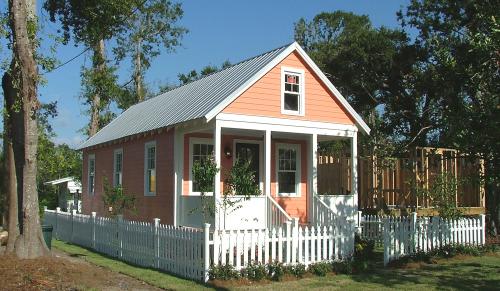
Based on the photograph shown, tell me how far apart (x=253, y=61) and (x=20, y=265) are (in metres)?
9.16

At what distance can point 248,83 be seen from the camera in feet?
50.4

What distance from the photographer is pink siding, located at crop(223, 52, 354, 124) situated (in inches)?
610

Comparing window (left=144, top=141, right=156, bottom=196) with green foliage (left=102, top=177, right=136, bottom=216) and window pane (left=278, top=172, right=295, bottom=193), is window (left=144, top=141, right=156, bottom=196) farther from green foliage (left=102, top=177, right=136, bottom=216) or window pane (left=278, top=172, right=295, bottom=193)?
window pane (left=278, top=172, right=295, bottom=193)

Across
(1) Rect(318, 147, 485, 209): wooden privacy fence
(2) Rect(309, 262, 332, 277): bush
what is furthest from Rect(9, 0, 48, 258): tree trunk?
(1) Rect(318, 147, 485, 209): wooden privacy fence

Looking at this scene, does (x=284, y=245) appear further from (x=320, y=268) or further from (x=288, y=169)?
(x=288, y=169)

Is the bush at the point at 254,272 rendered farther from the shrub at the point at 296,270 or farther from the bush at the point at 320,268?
the bush at the point at 320,268

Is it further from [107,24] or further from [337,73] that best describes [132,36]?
[107,24]

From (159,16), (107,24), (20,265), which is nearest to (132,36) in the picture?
(159,16)

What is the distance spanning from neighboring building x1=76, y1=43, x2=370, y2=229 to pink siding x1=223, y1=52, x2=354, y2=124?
0.03 metres

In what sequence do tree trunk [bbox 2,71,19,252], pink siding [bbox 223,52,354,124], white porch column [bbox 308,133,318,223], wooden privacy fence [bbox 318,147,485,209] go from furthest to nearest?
wooden privacy fence [bbox 318,147,485,209], white porch column [bbox 308,133,318,223], pink siding [bbox 223,52,354,124], tree trunk [bbox 2,71,19,252]

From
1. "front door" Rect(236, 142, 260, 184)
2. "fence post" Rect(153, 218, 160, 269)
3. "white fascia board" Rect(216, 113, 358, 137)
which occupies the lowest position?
"fence post" Rect(153, 218, 160, 269)

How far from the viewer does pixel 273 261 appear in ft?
40.4

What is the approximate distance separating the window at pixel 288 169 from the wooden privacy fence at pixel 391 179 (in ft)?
9.96

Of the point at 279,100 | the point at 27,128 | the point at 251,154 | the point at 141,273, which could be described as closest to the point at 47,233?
the point at 27,128
